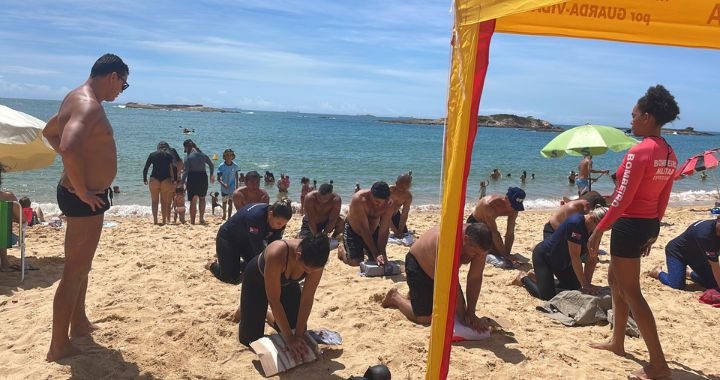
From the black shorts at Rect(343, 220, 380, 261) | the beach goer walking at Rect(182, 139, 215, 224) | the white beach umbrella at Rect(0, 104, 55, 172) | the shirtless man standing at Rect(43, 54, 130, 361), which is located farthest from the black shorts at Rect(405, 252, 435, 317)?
the beach goer walking at Rect(182, 139, 215, 224)

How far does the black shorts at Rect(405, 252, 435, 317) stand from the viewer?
4379mm

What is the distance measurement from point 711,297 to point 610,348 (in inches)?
86.3

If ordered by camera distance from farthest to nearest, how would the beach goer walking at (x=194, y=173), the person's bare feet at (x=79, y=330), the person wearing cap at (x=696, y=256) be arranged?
1. the beach goer walking at (x=194, y=173)
2. the person wearing cap at (x=696, y=256)
3. the person's bare feet at (x=79, y=330)

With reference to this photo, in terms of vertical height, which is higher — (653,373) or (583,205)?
(583,205)

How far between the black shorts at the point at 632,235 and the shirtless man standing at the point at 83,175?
337cm

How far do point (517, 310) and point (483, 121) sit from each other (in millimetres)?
105175

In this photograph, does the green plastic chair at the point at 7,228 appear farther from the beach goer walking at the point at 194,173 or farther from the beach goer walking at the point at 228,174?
the beach goer walking at the point at 228,174

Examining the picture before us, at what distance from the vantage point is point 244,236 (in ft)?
17.3

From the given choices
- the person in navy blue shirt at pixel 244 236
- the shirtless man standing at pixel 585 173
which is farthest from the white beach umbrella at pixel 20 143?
the shirtless man standing at pixel 585 173

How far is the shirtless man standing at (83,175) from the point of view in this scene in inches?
126

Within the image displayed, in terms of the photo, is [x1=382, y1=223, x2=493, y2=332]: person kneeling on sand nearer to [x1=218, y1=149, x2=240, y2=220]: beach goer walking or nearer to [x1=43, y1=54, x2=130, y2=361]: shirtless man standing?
[x1=43, y1=54, x2=130, y2=361]: shirtless man standing

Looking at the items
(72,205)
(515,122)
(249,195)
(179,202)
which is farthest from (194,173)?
(515,122)

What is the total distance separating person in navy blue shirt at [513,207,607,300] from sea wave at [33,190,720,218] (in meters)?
6.90

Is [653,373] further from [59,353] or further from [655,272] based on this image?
[59,353]
